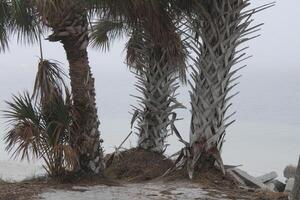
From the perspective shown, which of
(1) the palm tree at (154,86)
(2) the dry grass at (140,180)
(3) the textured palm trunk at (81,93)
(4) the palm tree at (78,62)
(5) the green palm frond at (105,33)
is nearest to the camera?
(2) the dry grass at (140,180)

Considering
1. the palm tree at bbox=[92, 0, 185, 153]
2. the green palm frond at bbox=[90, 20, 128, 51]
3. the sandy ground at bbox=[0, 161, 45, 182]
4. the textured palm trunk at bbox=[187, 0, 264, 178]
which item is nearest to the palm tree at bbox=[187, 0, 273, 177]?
the textured palm trunk at bbox=[187, 0, 264, 178]

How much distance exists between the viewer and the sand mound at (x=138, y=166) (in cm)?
905

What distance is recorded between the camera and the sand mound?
29.7 ft

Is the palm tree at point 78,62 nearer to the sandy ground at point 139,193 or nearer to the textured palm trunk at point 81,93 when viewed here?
the textured palm trunk at point 81,93

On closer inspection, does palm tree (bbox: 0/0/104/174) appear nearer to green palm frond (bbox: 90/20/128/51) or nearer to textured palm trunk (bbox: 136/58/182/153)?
textured palm trunk (bbox: 136/58/182/153)

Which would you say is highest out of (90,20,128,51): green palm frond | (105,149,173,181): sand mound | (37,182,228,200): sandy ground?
(90,20,128,51): green palm frond

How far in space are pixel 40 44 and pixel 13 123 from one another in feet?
3.83

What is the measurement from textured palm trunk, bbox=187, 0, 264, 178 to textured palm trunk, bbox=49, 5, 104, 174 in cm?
153

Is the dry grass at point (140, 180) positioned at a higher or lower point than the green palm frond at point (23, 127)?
lower

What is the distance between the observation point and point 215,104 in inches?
325

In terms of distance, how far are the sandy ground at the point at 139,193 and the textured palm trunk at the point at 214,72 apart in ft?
2.30

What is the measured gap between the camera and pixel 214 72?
8289 millimetres

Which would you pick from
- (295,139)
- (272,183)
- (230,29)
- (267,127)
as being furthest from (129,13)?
(267,127)

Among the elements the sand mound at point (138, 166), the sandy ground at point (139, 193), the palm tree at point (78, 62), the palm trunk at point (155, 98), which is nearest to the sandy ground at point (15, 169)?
the sand mound at point (138, 166)
